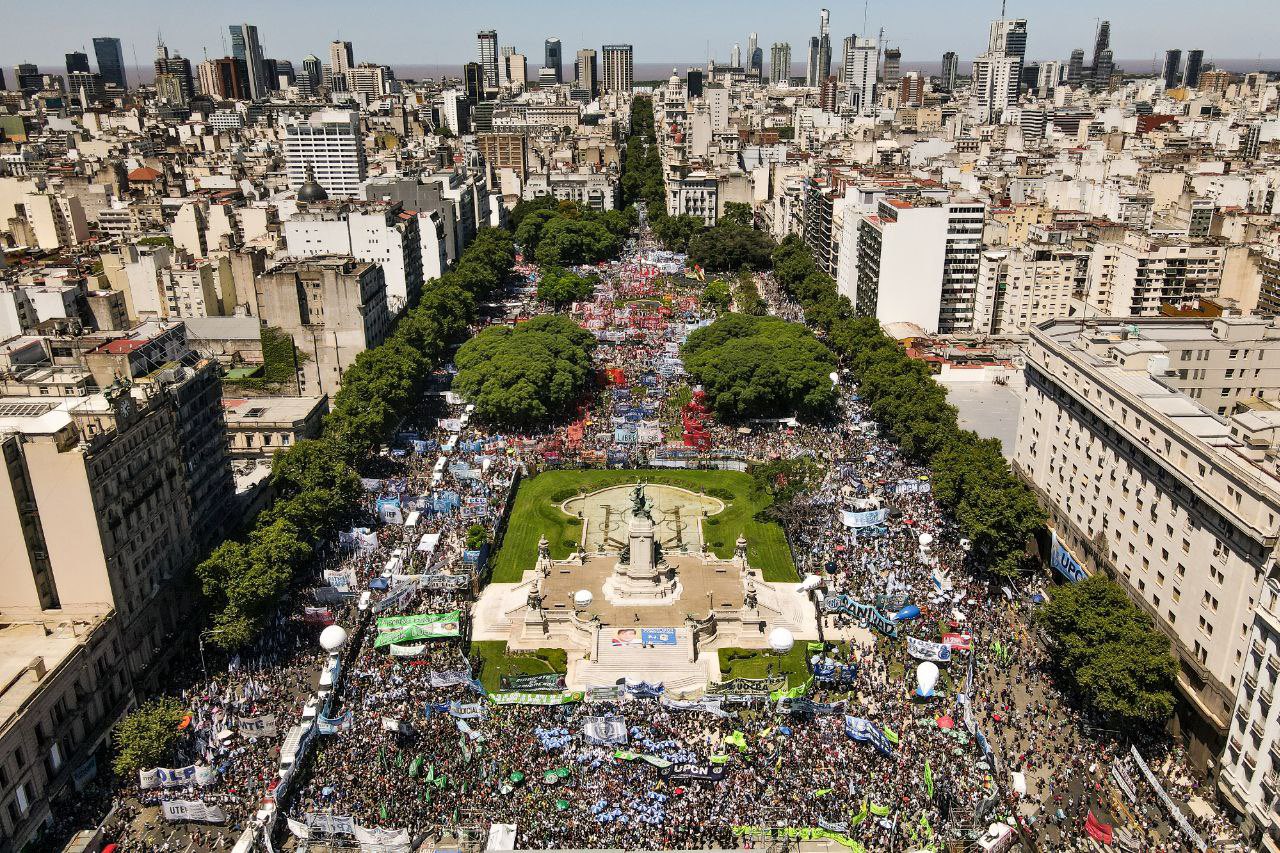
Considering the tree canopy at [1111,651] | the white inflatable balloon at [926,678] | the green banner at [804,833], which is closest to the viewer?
the green banner at [804,833]

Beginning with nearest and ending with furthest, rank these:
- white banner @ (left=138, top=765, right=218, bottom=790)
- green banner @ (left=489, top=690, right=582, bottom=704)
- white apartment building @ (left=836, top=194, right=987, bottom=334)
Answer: white banner @ (left=138, top=765, right=218, bottom=790), green banner @ (left=489, top=690, right=582, bottom=704), white apartment building @ (left=836, top=194, right=987, bottom=334)

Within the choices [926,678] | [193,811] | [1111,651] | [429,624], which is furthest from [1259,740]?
[193,811]

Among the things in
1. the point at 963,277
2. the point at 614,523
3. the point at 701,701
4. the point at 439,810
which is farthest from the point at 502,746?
the point at 963,277

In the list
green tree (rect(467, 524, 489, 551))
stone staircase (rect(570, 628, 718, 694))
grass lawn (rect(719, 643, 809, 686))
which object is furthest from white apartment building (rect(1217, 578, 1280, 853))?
green tree (rect(467, 524, 489, 551))

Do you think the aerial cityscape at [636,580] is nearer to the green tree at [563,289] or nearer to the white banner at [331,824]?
the white banner at [331,824]

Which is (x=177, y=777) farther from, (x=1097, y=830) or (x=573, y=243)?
(x=573, y=243)

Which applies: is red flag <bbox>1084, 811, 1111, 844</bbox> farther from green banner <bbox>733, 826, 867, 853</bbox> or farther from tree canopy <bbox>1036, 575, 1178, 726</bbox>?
green banner <bbox>733, 826, 867, 853</bbox>

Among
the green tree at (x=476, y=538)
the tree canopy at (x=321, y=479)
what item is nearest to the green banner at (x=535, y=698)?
the tree canopy at (x=321, y=479)
